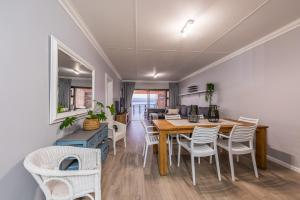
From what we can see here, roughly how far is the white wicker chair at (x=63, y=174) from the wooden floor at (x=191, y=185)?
0.75m

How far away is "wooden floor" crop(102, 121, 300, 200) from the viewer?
6.15 ft

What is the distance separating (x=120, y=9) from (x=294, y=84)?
9.76 ft

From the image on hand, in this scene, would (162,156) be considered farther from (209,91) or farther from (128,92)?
(128,92)

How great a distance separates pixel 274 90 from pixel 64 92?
139 inches

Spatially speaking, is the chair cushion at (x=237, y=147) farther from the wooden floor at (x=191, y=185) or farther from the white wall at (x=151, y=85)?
the white wall at (x=151, y=85)

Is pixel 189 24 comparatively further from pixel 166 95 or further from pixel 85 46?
pixel 166 95

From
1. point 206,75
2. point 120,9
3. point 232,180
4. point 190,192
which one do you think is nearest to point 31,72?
point 120,9

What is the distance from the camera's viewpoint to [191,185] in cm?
209

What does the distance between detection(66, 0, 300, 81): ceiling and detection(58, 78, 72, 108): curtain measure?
1005 mm

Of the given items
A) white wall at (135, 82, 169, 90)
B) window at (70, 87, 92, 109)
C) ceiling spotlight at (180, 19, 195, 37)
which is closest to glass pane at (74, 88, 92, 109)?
window at (70, 87, 92, 109)

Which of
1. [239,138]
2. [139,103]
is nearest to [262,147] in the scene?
[239,138]

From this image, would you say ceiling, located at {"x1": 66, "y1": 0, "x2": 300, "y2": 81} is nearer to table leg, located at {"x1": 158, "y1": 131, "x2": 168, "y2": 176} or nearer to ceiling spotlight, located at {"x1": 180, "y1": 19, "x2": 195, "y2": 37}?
ceiling spotlight, located at {"x1": 180, "y1": 19, "x2": 195, "y2": 37}

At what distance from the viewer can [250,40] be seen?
3107 mm

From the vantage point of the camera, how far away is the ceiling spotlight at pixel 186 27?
2.37 m
